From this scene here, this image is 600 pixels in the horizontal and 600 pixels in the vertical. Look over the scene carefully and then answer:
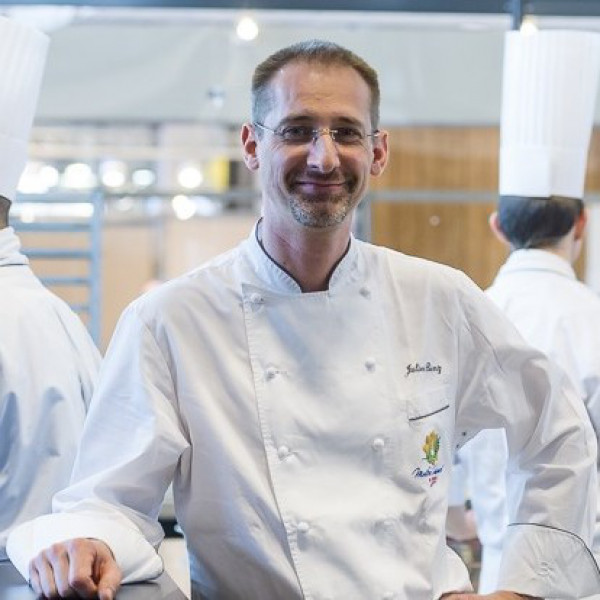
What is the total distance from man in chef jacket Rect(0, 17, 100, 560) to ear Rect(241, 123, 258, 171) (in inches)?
24.1

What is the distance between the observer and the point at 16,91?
2.52 metres

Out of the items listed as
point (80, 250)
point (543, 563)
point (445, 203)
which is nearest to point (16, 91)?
point (543, 563)

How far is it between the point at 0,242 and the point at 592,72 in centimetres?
146

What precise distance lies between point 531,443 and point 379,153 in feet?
1.55

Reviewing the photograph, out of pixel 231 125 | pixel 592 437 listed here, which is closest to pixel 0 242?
pixel 592 437

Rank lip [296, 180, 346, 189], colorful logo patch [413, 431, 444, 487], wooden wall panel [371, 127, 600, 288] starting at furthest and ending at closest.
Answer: wooden wall panel [371, 127, 600, 288]
colorful logo patch [413, 431, 444, 487]
lip [296, 180, 346, 189]

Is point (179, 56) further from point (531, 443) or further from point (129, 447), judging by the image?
point (129, 447)

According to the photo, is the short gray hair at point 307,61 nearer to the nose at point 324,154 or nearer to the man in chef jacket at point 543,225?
the nose at point 324,154

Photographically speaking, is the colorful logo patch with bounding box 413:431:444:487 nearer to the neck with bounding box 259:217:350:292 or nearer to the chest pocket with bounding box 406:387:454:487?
the chest pocket with bounding box 406:387:454:487

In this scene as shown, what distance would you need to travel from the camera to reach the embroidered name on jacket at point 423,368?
1817mm

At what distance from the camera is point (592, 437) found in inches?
77.5

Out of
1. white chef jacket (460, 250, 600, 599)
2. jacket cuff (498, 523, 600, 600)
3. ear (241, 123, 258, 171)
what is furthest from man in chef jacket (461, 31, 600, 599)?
ear (241, 123, 258, 171)

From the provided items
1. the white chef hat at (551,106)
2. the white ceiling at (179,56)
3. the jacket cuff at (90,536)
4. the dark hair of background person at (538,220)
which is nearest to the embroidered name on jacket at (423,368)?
the jacket cuff at (90,536)

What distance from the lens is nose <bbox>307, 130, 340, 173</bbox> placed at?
1663mm
